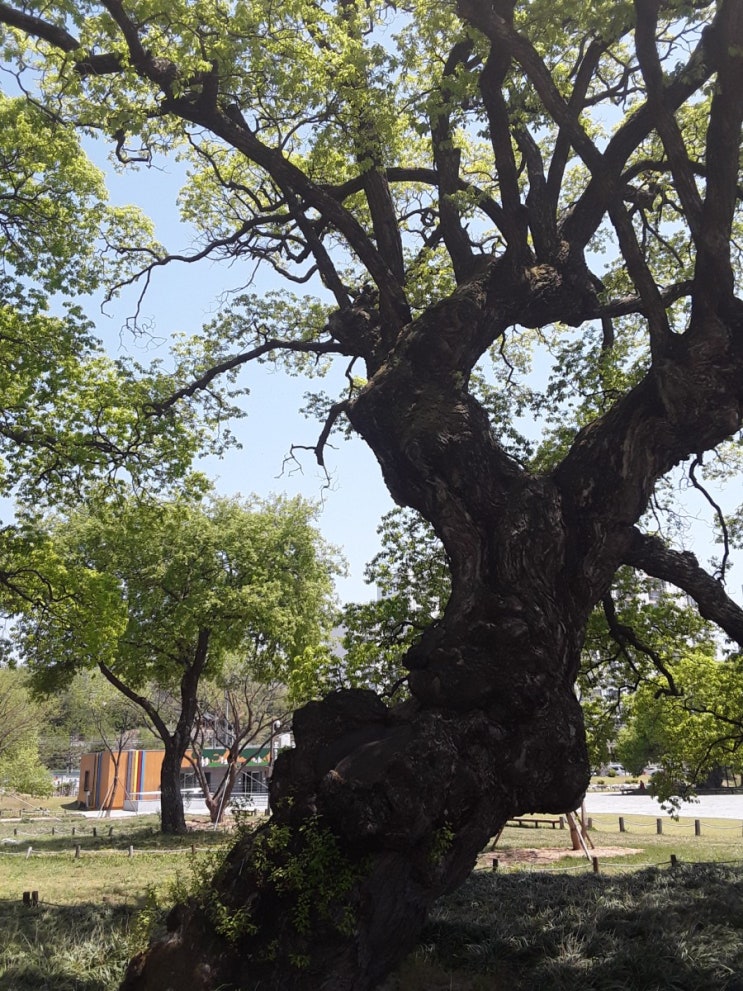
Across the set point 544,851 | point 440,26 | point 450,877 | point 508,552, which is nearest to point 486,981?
point 450,877

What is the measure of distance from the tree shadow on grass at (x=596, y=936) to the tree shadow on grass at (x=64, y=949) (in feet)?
9.60

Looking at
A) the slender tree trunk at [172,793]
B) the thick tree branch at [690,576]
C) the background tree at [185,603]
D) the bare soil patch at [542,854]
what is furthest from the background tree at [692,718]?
the slender tree trunk at [172,793]

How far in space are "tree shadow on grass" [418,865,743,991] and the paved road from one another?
26761 millimetres

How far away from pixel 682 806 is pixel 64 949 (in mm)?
43869

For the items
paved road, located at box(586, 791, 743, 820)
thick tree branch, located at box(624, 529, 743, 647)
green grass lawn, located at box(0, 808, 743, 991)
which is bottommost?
paved road, located at box(586, 791, 743, 820)

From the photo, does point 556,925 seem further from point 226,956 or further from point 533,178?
point 533,178

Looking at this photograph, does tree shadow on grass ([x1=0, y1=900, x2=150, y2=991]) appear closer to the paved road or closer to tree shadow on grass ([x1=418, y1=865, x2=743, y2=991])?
tree shadow on grass ([x1=418, y1=865, x2=743, y2=991])

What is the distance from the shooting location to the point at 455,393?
8484mm

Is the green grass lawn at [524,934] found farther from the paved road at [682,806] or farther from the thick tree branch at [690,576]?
the paved road at [682,806]

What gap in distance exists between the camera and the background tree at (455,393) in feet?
19.1

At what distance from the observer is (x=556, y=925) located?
793 centimetres

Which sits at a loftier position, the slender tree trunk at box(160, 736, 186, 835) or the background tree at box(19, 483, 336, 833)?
the background tree at box(19, 483, 336, 833)

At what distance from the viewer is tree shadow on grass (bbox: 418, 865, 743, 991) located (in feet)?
20.9

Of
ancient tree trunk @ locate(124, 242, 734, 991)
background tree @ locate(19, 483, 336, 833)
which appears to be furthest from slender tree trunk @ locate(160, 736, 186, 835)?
ancient tree trunk @ locate(124, 242, 734, 991)
